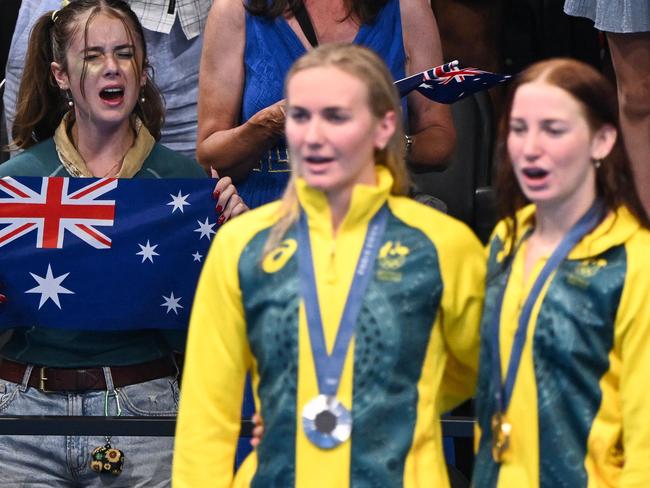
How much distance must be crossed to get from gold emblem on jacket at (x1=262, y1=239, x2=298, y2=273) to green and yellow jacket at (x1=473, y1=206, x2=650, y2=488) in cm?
48

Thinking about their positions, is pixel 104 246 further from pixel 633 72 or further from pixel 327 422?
pixel 633 72

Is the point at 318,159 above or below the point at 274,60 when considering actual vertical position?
below

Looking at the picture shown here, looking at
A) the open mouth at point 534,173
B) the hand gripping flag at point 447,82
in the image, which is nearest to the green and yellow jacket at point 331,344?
the open mouth at point 534,173

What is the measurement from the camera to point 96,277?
4.41 m

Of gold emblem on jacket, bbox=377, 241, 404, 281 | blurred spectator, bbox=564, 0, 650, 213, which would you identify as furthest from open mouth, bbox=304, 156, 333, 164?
blurred spectator, bbox=564, 0, 650, 213

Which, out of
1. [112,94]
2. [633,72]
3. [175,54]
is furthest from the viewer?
[175,54]

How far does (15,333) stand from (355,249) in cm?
140

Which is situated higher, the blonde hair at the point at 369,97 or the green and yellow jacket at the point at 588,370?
the blonde hair at the point at 369,97

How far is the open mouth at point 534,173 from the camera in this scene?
3.15 meters

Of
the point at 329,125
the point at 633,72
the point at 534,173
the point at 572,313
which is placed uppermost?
the point at 633,72

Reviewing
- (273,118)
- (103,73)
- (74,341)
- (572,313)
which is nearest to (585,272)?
(572,313)

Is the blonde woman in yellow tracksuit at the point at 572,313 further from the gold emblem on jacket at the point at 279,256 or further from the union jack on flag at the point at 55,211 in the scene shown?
the union jack on flag at the point at 55,211

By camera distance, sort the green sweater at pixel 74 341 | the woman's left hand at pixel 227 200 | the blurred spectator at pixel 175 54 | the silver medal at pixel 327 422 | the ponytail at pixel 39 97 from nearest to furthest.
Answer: the silver medal at pixel 327 422, the green sweater at pixel 74 341, the woman's left hand at pixel 227 200, the ponytail at pixel 39 97, the blurred spectator at pixel 175 54

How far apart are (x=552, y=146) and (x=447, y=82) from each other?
1009 mm
